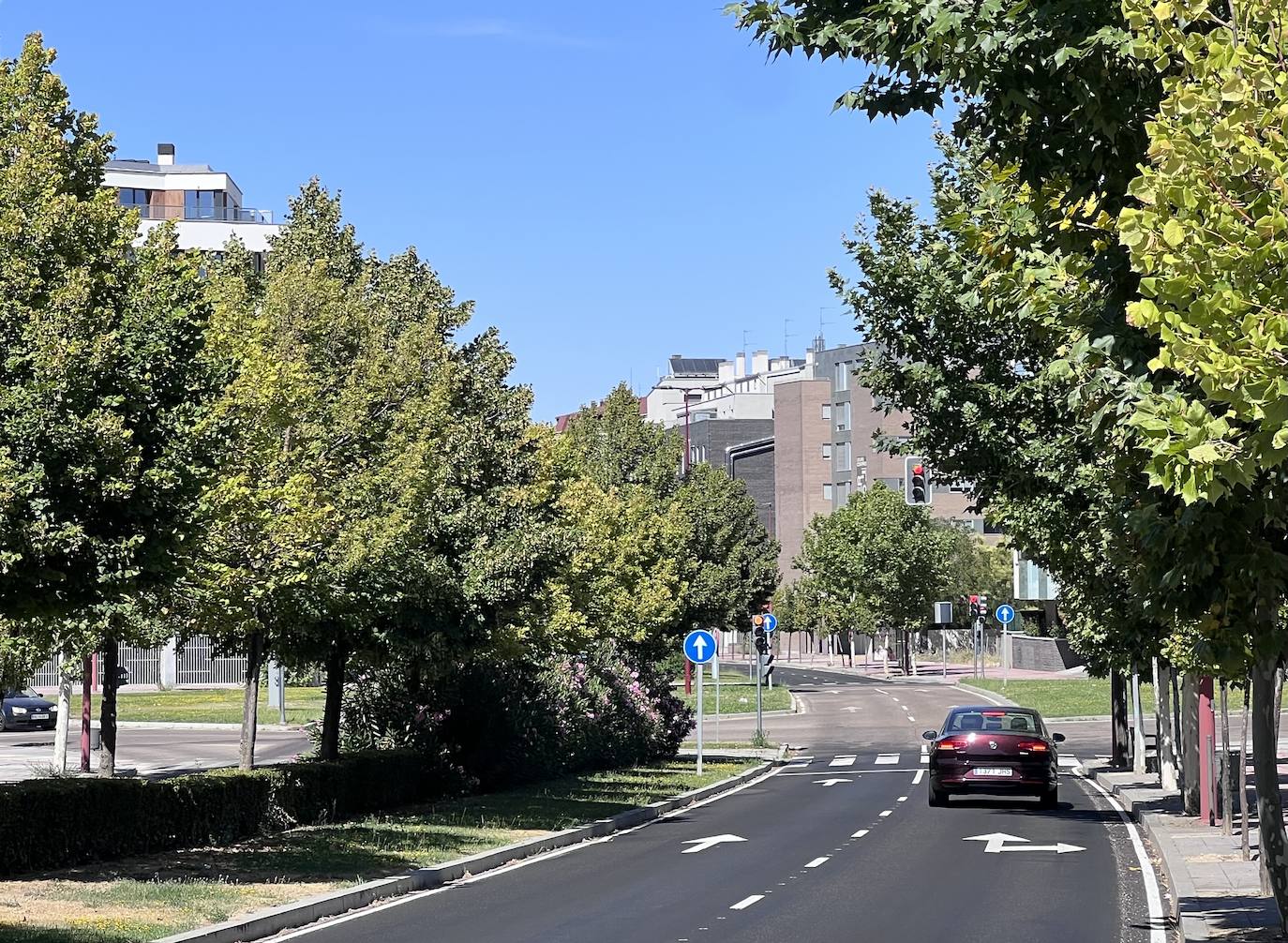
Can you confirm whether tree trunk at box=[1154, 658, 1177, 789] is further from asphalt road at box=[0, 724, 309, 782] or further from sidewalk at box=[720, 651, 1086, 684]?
sidewalk at box=[720, 651, 1086, 684]

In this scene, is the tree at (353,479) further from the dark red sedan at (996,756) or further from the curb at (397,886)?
the dark red sedan at (996,756)

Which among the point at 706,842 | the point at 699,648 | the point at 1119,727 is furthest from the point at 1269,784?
the point at 1119,727

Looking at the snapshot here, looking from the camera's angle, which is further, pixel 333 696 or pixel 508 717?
pixel 508 717

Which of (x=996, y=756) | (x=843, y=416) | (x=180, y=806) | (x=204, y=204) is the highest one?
(x=204, y=204)

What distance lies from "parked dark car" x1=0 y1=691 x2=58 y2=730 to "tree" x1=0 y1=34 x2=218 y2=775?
4414 centimetres

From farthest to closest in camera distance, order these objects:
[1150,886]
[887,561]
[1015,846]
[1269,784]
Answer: [887,561] < [1015,846] < [1150,886] < [1269,784]

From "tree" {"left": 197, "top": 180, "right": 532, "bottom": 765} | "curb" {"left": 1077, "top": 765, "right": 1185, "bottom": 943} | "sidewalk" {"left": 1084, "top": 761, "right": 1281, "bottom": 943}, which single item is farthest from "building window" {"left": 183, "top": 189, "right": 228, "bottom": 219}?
"sidewalk" {"left": 1084, "top": 761, "right": 1281, "bottom": 943}

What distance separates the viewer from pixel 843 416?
455ft

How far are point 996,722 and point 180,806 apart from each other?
14.1 meters

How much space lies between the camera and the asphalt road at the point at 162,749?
39.0 metres

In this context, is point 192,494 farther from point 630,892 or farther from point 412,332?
point 412,332

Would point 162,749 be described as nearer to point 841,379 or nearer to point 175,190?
point 175,190

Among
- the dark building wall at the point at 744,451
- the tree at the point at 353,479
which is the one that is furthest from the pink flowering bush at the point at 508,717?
the dark building wall at the point at 744,451

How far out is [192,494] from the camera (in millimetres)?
15414
